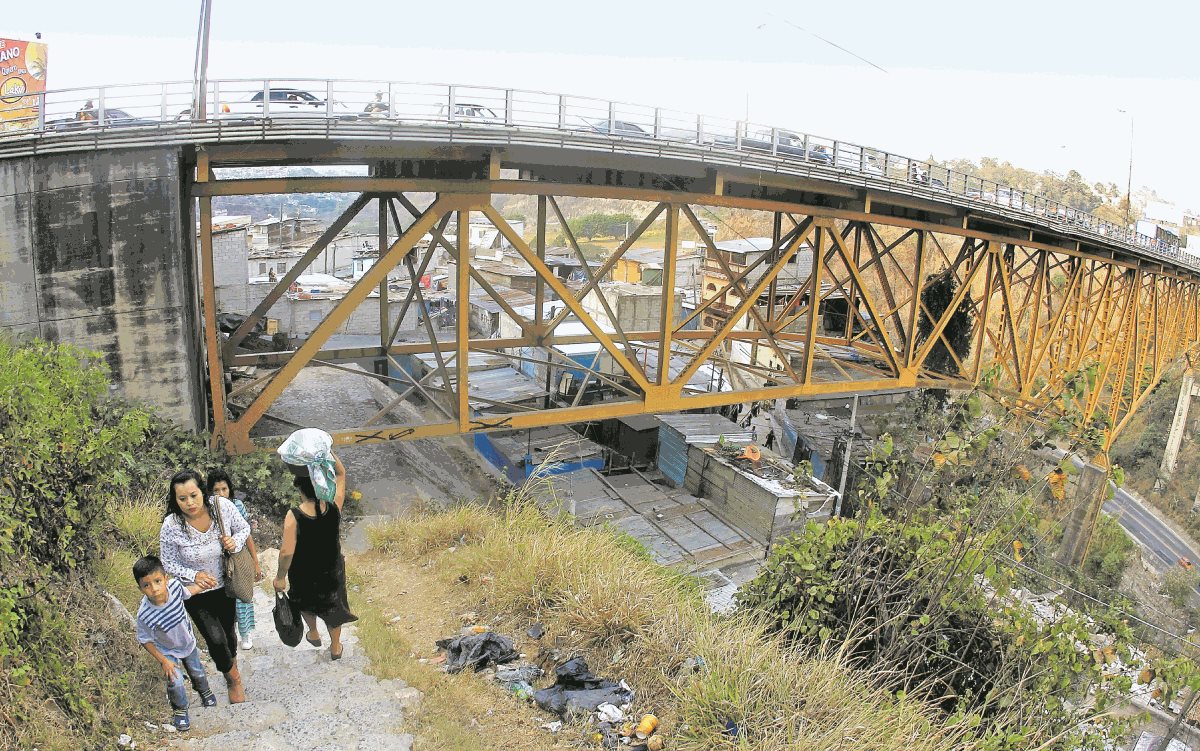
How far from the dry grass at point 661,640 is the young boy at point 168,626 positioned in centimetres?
277

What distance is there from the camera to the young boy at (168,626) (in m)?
4.86

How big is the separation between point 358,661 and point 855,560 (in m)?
4.16

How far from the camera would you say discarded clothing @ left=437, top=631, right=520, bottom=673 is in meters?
6.41

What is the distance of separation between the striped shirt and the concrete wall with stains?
17.7ft

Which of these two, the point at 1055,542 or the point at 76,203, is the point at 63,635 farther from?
the point at 1055,542

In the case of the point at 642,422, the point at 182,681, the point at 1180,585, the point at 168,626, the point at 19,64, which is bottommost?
the point at 1180,585

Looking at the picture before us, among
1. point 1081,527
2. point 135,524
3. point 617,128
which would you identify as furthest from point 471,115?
point 1081,527

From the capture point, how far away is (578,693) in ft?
19.6

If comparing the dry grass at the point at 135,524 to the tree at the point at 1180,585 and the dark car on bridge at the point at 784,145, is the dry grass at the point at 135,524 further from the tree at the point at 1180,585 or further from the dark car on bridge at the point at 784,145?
the tree at the point at 1180,585

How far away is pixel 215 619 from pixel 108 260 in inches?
259

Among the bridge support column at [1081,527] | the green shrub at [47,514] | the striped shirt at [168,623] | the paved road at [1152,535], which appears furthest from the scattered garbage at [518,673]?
the paved road at [1152,535]

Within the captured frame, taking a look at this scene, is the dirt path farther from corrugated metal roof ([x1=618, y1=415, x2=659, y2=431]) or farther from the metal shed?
corrugated metal roof ([x1=618, y1=415, x2=659, y2=431])

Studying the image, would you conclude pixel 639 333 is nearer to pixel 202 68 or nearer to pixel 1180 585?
pixel 202 68

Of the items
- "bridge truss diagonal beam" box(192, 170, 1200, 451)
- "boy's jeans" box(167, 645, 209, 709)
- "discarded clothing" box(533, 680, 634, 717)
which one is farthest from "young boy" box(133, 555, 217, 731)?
"bridge truss diagonal beam" box(192, 170, 1200, 451)
